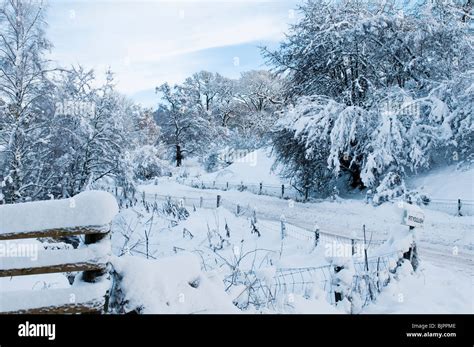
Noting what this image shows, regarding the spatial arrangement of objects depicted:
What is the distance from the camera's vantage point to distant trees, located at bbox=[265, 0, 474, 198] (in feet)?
35.8

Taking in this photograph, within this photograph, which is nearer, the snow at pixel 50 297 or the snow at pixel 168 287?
the snow at pixel 50 297

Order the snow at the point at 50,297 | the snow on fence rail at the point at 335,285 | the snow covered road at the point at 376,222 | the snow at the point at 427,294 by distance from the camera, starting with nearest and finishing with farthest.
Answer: the snow at the point at 50,297
the snow at the point at 427,294
the snow on fence rail at the point at 335,285
the snow covered road at the point at 376,222

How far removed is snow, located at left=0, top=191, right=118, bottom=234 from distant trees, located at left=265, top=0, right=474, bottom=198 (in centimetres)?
930

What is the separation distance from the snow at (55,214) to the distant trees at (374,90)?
30.5 ft

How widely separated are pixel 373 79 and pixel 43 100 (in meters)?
10.4

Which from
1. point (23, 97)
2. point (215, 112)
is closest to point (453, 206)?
point (215, 112)

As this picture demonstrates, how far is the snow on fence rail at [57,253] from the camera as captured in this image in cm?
266

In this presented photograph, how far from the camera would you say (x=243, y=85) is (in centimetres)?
1252

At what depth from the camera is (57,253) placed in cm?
272

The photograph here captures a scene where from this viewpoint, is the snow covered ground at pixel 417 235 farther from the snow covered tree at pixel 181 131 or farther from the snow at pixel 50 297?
the snow covered tree at pixel 181 131

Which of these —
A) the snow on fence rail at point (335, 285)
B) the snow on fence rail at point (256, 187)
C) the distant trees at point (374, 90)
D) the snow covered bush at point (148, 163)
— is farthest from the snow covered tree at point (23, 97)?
the snow on fence rail at point (256, 187)

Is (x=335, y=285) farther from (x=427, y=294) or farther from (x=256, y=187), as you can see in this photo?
(x=256, y=187)

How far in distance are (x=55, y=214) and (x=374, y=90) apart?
1201cm
